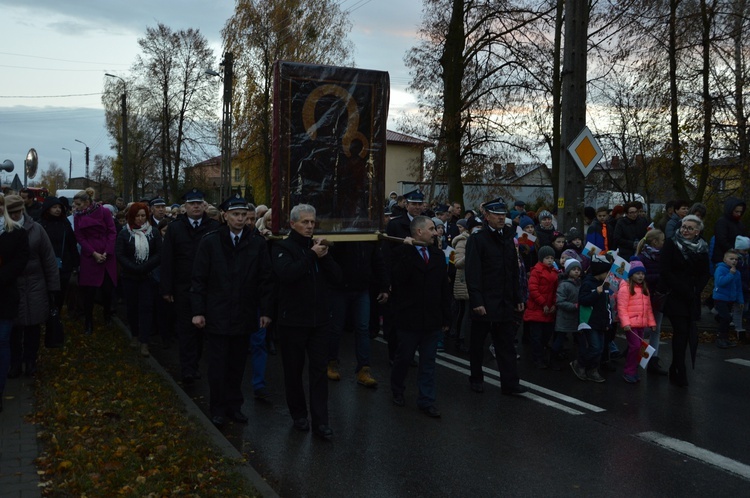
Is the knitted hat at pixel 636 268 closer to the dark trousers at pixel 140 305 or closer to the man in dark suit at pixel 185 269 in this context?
the man in dark suit at pixel 185 269

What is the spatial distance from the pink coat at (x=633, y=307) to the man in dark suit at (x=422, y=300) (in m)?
2.51

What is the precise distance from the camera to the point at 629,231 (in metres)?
13.4

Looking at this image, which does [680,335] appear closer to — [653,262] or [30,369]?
[653,262]

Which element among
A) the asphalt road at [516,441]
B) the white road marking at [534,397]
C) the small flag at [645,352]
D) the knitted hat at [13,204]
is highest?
the knitted hat at [13,204]

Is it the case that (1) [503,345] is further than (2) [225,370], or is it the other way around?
(1) [503,345]

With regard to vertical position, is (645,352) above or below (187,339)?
below

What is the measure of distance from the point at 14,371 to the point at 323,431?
386 cm

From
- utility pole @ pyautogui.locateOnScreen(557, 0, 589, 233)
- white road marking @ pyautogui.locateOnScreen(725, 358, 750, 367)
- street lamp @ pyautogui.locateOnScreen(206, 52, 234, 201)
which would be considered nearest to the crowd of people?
white road marking @ pyautogui.locateOnScreen(725, 358, 750, 367)

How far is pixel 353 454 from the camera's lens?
6133mm

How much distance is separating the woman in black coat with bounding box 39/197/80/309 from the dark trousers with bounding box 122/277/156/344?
0.99m

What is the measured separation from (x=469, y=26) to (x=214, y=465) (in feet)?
74.2

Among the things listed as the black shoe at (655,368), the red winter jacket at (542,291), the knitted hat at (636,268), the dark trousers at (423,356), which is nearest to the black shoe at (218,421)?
the dark trousers at (423,356)

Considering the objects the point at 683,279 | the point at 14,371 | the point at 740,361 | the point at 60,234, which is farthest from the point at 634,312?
the point at 60,234

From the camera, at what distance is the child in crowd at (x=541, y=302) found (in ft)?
31.2
